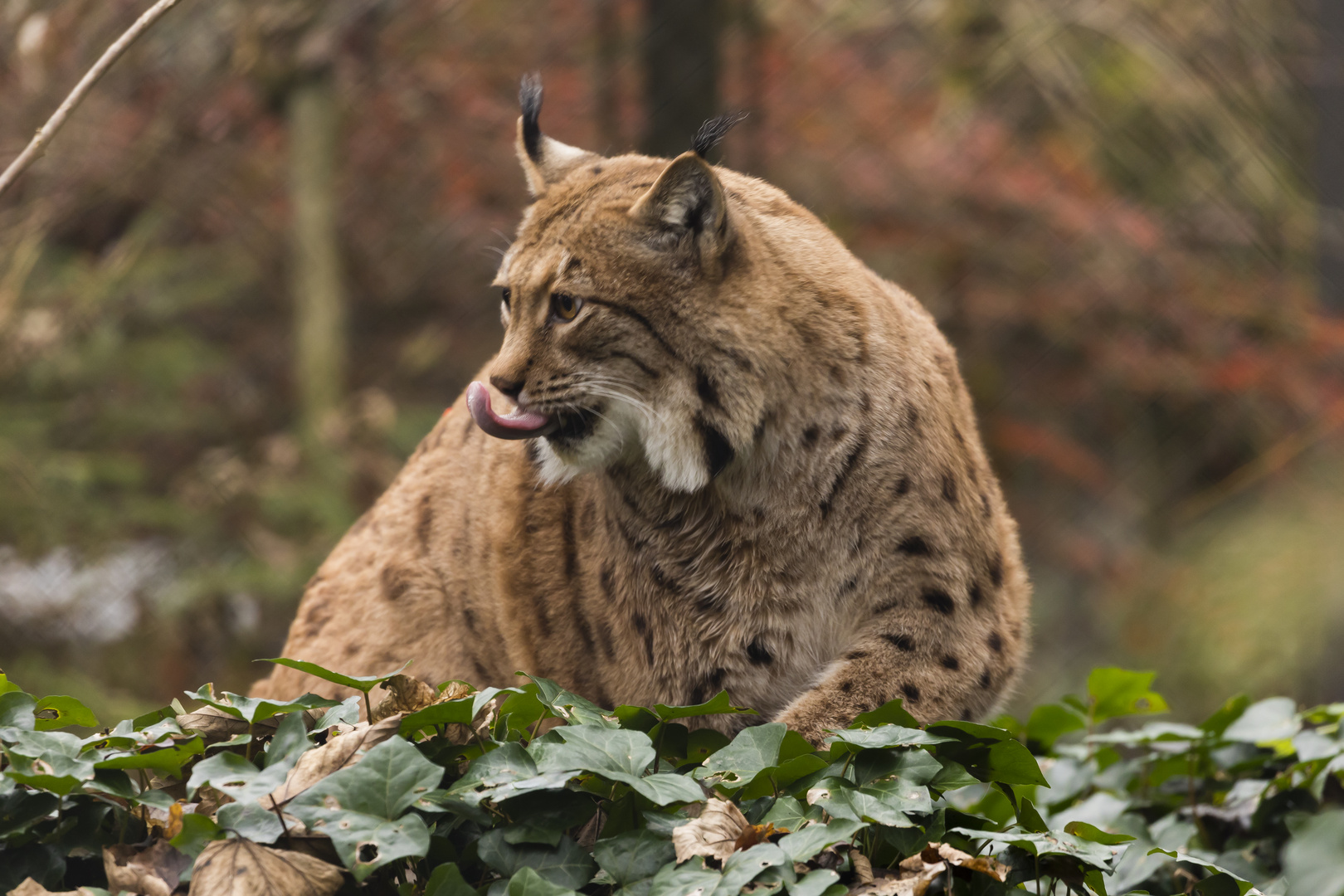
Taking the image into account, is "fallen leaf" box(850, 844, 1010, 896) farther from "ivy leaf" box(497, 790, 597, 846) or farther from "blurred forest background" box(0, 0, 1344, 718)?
"blurred forest background" box(0, 0, 1344, 718)

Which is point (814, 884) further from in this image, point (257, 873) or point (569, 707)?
point (257, 873)

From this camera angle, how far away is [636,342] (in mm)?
2684

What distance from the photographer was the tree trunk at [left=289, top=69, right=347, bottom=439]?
6.61 m

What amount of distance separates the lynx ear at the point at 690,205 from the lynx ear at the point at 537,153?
434 mm

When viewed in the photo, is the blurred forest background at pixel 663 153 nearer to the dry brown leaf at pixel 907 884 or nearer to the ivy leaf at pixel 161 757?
the ivy leaf at pixel 161 757

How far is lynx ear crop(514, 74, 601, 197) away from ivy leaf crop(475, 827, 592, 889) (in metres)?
1.60

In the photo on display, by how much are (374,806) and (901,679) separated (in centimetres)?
122

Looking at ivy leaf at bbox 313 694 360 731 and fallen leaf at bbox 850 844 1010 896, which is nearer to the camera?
fallen leaf at bbox 850 844 1010 896

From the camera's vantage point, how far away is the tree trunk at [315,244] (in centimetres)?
661

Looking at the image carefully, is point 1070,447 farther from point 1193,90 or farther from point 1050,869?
point 1050,869

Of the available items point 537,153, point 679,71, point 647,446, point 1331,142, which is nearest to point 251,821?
point 647,446

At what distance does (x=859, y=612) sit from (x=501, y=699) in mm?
811

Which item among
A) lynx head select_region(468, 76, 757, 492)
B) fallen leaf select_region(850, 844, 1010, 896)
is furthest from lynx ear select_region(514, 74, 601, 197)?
fallen leaf select_region(850, 844, 1010, 896)

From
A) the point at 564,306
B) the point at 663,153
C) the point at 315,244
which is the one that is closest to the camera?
the point at 564,306
